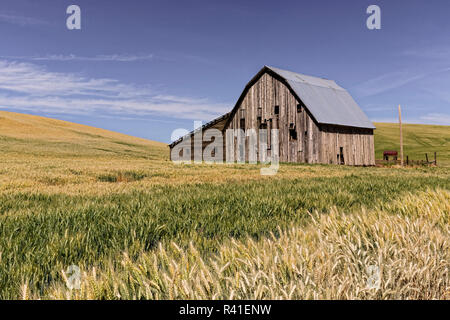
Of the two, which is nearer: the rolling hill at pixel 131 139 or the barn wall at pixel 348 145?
the barn wall at pixel 348 145

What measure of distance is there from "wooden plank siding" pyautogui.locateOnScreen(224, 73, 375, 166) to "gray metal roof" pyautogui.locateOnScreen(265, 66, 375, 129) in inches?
23.5

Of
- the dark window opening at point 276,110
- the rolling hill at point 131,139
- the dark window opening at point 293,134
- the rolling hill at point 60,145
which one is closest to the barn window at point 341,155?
the dark window opening at point 293,134

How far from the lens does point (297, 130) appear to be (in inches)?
1079

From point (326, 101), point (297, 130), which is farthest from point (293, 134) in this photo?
point (326, 101)

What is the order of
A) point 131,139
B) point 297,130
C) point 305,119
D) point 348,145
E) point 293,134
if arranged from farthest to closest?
point 131,139, point 348,145, point 293,134, point 297,130, point 305,119

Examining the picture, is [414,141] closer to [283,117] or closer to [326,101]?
[326,101]

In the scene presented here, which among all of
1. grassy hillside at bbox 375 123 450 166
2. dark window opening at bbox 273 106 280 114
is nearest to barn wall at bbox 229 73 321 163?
dark window opening at bbox 273 106 280 114

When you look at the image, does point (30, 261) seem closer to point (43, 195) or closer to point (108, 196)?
point (108, 196)

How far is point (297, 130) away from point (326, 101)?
4991mm

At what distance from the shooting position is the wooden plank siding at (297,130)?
26562 mm

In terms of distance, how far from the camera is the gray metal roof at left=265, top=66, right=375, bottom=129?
2709 centimetres

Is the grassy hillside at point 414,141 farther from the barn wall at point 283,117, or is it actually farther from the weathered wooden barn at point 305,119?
the barn wall at point 283,117

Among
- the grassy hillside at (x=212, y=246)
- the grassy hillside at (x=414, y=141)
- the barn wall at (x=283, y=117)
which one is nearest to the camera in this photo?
the grassy hillside at (x=212, y=246)
